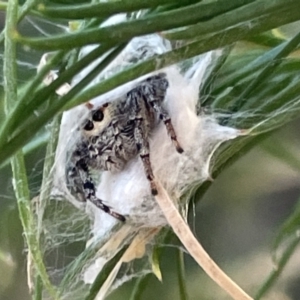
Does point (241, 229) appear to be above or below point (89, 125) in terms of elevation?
below

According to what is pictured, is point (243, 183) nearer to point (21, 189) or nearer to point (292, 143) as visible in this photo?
point (292, 143)

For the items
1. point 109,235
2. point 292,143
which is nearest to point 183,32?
point 109,235

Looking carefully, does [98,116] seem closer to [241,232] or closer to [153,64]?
[153,64]

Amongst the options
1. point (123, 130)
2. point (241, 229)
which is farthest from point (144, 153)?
point (241, 229)

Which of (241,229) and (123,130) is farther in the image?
(241,229)

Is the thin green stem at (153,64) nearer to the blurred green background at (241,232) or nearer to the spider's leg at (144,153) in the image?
the spider's leg at (144,153)

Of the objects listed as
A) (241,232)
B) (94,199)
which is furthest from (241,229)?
(94,199)

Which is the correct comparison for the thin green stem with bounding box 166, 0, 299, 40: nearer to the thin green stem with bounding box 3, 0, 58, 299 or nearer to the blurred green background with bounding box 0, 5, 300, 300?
the thin green stem with bounding box 3, 0, 58, 299

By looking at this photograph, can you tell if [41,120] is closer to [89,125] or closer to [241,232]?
[89,125]
